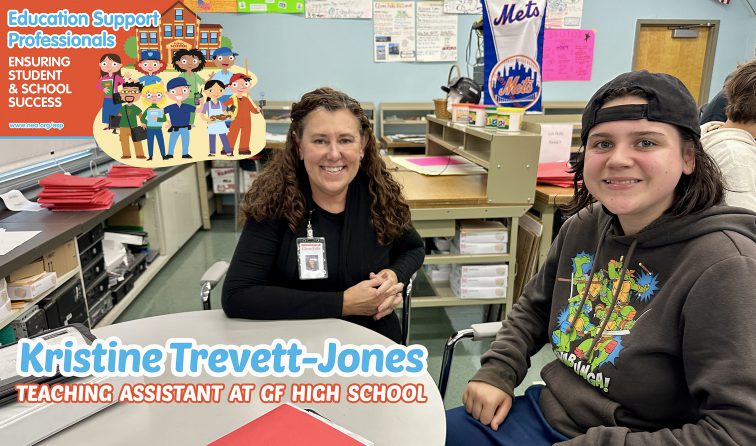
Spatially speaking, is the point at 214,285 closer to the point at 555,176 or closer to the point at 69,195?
the point at 69,195

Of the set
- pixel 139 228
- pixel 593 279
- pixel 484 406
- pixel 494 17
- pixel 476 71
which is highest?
pixel 494 17

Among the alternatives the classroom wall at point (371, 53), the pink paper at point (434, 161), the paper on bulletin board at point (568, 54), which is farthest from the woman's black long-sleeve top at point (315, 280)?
the paper on bulletin board at point (568, 54)

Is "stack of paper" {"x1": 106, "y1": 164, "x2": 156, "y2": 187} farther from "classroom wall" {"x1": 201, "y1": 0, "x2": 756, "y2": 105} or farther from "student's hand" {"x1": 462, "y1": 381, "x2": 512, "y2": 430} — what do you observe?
"student's hand" {"x1": 462, "y1": 381, "x2": 512, "y2": 430}

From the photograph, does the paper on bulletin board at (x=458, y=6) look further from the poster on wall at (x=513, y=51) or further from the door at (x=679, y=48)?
the poster on wall at (x=513, y=51)

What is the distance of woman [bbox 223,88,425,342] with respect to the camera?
1.37 metres

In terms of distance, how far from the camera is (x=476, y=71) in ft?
10.4

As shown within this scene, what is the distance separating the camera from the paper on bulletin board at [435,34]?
5.12 m

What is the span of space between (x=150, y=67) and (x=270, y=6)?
312cm

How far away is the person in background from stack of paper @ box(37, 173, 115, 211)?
2733 mm

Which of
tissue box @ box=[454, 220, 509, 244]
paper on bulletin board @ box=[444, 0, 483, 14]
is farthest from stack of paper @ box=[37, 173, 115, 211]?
paper on bulletin board @ box=[444, 0, 483, 14]

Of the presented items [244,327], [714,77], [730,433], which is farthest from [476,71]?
[714,77]

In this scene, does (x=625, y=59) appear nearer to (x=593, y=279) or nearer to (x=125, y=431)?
(x=593, y=279)

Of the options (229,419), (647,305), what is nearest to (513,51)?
(647,305)

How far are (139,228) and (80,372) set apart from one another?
8.80ft
